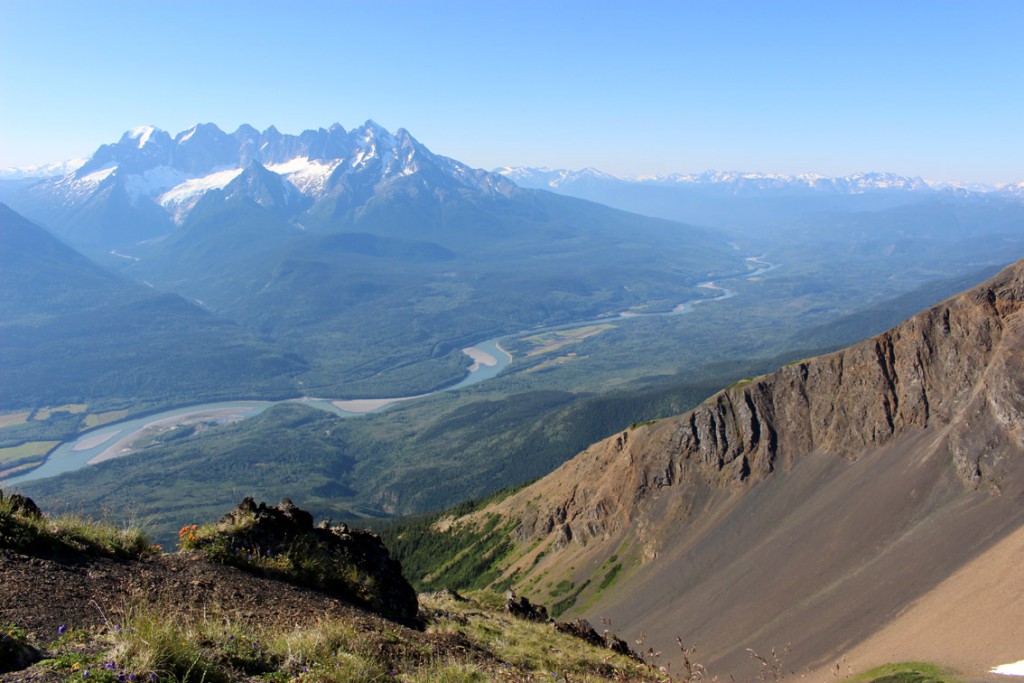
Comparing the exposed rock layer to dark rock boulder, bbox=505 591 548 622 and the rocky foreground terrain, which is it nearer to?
dark rock boulder, bbox=505 591 548 622

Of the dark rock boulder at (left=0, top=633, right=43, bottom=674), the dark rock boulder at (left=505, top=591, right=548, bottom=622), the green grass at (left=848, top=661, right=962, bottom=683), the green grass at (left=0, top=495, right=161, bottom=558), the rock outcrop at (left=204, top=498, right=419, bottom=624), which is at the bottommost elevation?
the green grass at (left=848, top=661, right=962, bottom=683)

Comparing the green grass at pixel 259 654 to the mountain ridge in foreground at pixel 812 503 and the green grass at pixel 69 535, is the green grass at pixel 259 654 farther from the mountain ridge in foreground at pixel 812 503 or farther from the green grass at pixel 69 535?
the mountain ridge in foreground at pixel 812 503

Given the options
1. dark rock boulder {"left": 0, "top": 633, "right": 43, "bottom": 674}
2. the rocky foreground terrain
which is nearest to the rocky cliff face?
Answer: the rocky foreground terrain

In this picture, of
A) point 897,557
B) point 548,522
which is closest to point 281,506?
point 897,557

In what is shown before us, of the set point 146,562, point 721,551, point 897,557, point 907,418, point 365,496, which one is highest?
point 146,562

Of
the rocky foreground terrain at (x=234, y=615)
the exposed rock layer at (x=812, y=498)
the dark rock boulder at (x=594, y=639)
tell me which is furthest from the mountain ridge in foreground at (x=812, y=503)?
the rocky foreground terrain at (x=234, y=615)

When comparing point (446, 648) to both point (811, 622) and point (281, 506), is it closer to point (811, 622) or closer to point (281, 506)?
point (281, 506)
